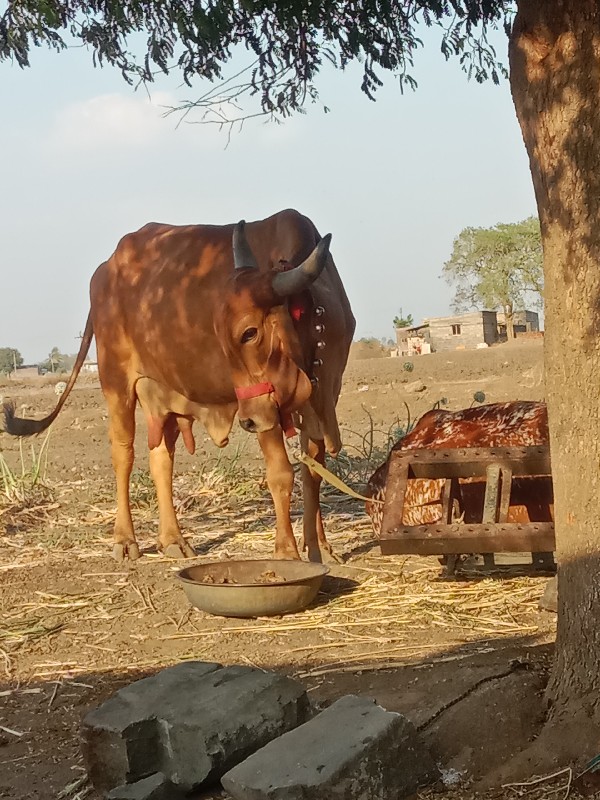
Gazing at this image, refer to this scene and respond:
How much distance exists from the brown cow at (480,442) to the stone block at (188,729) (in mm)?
2149

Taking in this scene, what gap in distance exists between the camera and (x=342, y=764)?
251cm

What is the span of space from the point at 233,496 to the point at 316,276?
3.83 meters

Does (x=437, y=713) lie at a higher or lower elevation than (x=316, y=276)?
lower

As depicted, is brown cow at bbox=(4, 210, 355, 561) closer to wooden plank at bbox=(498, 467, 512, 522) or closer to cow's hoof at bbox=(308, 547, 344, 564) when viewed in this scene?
cow's hoof at bbox=(308, 547, 344, 564)

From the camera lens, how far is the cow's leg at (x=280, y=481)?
5.18 meters

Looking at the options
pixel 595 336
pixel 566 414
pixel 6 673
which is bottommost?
pixel 6 673

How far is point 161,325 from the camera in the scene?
631 centimetres

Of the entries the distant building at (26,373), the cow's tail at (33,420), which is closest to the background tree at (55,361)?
the distant building at (26,373)

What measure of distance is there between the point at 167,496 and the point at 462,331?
3384 cm

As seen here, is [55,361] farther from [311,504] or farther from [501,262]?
[311,504]

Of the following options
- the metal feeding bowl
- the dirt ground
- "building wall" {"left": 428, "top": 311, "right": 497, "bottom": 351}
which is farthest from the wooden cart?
"building wall" {"left": 428, "top": 311, "right": 497, "bottom": 351}

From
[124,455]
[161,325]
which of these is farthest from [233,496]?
[161,325]

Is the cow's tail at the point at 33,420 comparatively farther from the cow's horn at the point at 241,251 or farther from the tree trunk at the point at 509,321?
the tree trunk at the point at 509,321

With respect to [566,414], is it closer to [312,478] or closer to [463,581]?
[463,581]
